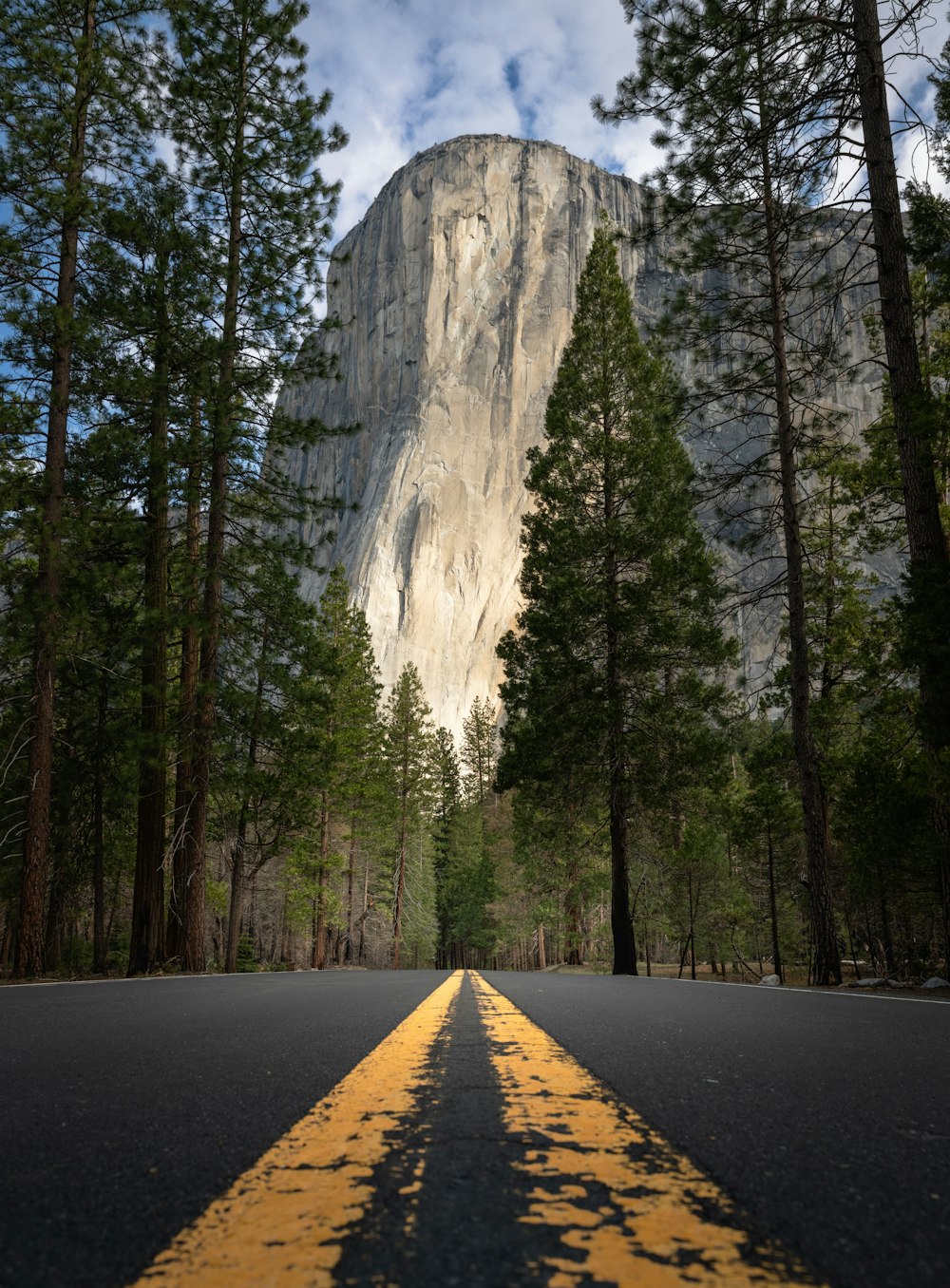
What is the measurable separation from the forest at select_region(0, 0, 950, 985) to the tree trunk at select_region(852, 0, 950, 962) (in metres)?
0.04

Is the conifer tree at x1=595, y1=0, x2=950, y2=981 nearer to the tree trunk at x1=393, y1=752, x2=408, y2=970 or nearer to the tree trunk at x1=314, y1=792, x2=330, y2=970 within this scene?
the tree trunk at x1=314, y1=792, x2=330, y2=970

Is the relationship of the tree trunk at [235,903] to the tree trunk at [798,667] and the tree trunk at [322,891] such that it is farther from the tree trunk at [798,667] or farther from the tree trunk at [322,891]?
the tree trunk at [798,667]

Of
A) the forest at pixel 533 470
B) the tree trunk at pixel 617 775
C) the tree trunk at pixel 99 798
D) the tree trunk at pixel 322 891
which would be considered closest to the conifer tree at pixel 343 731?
the tree trunk at pixel 322 891

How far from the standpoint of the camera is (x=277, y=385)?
1387cm

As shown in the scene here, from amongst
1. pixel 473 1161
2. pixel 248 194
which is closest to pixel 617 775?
pixel 248 194

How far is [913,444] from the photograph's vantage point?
902cm

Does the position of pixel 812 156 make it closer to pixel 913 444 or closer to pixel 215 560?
pixel 913 444

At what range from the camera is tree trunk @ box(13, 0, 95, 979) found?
388 inches

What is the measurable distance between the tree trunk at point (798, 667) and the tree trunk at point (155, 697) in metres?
8.96

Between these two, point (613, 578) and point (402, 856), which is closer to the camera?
point (613, 578)

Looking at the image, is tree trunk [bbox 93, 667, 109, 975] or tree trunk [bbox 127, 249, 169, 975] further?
tree trunk [bbox 93, 667, 109, 975]

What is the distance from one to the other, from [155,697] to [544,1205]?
467 inches

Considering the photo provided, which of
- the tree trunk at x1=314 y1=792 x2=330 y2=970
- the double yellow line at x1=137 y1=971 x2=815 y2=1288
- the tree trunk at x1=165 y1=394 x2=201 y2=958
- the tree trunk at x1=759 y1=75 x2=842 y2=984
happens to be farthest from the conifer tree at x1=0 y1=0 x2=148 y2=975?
the tree trunk at x1=314 y1=792 x2=330 y2=970

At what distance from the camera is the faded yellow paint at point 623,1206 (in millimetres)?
946
